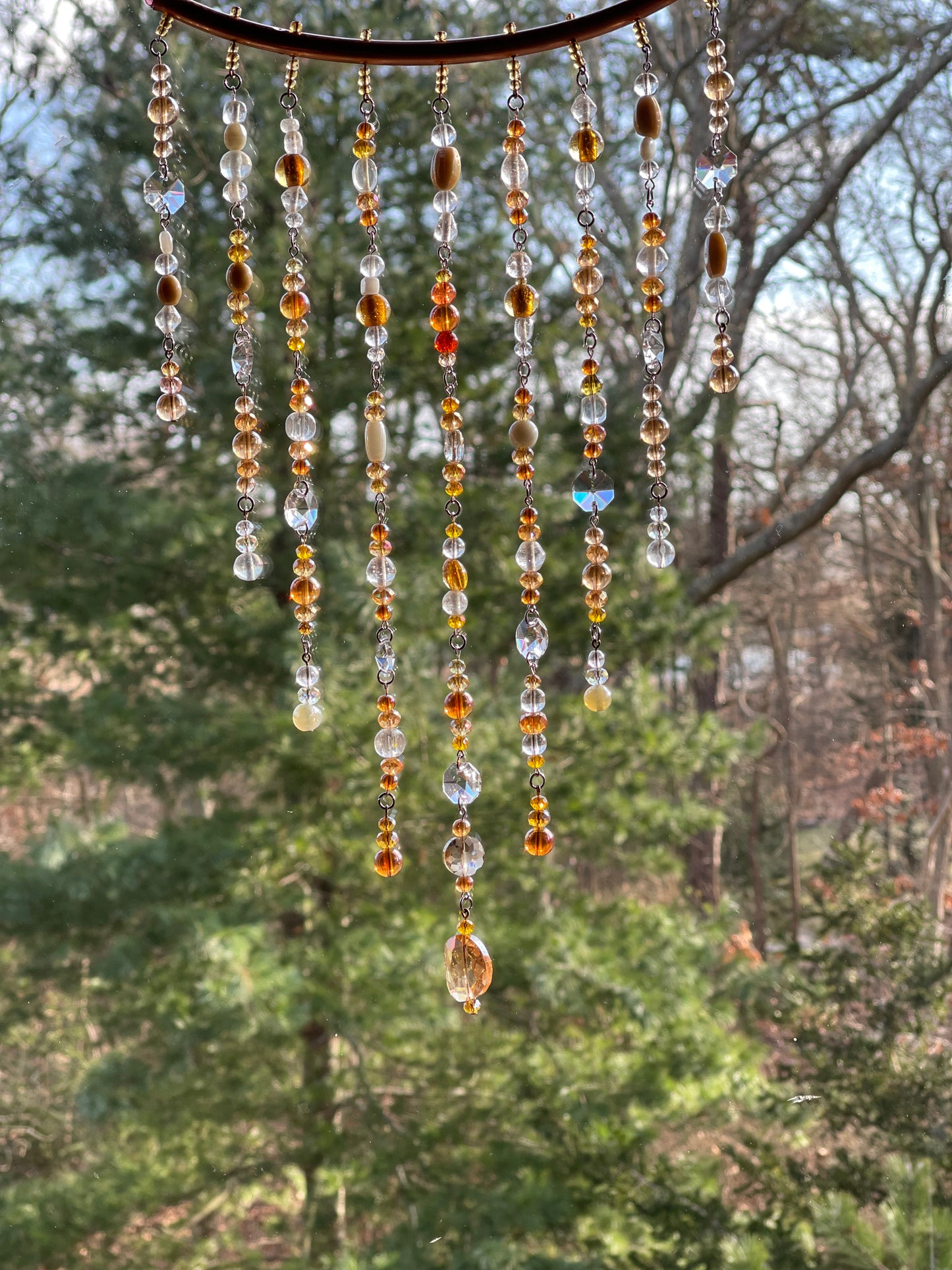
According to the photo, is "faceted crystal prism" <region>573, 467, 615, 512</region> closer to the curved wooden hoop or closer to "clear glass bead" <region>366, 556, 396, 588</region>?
"clear glass bead" <region>366, 556, 396, 588</region>

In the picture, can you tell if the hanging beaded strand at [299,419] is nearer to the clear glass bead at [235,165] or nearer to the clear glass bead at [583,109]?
the clear glass bead at [235,165]

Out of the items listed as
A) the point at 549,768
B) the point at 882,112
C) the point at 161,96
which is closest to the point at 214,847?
the point at 549,768

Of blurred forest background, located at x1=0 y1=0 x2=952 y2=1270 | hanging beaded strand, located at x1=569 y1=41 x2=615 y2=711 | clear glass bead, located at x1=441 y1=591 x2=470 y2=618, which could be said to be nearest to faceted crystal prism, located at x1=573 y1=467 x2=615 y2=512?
hanging beaded strand, located at x1=569 y1=41 x2=615 y2=711

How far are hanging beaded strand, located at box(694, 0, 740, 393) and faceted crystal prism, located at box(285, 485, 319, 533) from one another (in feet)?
0.89

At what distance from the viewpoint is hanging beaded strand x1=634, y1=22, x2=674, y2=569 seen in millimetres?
691

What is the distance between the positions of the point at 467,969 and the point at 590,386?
38cm

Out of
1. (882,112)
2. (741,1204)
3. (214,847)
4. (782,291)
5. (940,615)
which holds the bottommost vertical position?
(741,1204)

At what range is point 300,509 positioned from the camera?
0.73 metres

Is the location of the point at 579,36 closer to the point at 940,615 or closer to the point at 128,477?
the point at 128,477

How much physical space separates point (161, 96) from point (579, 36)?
27 cm

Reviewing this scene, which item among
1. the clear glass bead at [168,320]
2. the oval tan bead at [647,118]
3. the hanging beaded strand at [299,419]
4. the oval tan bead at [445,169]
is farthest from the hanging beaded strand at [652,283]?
the clear glass bead at [168,320]

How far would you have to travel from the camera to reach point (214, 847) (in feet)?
4.89

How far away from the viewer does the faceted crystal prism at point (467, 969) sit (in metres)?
0.69

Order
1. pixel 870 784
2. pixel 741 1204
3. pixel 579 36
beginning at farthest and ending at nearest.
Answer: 1. pixel 870 784
2. pixel 741 1204
3. pixel 579 36
